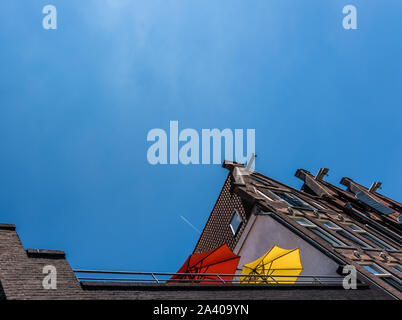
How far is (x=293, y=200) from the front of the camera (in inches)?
940

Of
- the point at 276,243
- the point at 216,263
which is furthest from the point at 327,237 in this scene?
the point at 216,263

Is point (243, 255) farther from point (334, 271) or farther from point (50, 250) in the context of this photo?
point (50, 250)

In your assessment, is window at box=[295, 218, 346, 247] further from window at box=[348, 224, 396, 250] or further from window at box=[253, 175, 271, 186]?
window at box=[253, 175, 271, 186]

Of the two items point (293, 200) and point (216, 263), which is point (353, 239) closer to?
point (293, 200)

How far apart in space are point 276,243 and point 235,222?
5.05 m

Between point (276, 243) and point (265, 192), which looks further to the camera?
point (265, 192)

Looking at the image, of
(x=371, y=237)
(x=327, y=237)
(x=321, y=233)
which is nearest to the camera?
(x=327, y=237)

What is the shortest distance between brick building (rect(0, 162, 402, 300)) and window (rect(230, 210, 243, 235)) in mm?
79

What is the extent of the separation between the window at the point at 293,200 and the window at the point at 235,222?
426 centimetres

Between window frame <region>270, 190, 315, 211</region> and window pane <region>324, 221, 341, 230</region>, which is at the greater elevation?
window frame <region>270, 190, 315, 211</region>

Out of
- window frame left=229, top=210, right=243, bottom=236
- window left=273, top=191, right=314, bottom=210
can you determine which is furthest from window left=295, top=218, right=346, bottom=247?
window frame left=229, top=210, right=243, bottom=236

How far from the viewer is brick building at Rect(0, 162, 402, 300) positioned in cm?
760

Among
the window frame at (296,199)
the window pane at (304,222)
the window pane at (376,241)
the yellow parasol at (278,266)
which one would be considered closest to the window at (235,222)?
the window frame at (296,199)
